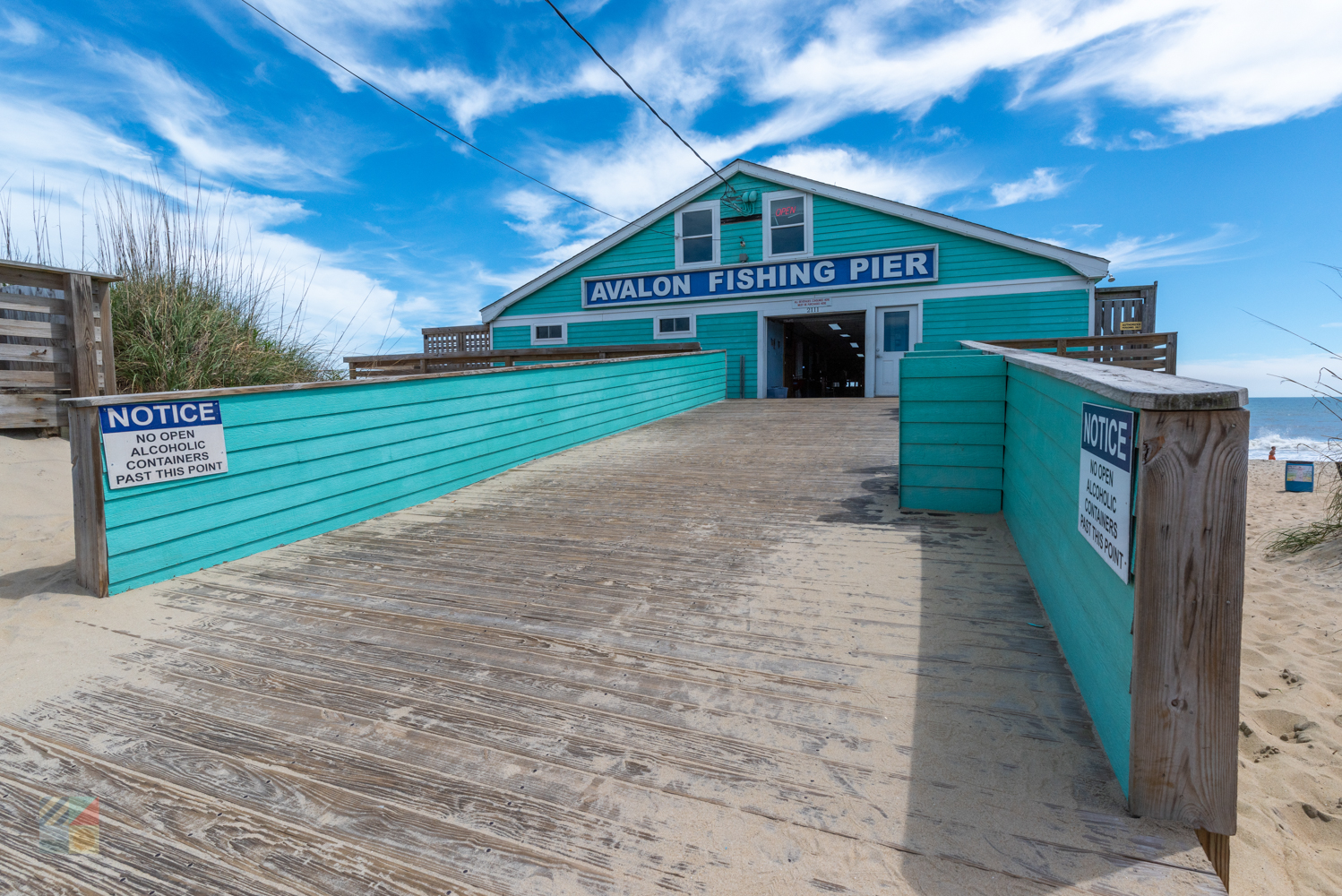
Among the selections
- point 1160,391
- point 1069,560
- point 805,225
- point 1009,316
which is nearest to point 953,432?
point 1069,560

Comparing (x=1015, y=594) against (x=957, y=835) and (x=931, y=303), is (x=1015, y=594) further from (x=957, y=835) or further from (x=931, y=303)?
(x=931, y=303)

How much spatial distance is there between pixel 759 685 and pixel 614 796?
77cm

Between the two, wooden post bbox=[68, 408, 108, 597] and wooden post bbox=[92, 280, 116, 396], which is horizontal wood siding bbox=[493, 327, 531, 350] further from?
wooden post bbox=[68, 408, 108, 597]

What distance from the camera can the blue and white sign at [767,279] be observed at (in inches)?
524

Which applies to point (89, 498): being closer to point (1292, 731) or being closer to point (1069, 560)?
point (1069, 560)

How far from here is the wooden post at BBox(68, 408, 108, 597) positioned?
3455mm

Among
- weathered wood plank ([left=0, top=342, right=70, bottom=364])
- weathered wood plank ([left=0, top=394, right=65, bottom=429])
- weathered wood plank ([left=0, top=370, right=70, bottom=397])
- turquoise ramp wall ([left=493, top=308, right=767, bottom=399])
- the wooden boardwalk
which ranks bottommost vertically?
the wooden boardwalk

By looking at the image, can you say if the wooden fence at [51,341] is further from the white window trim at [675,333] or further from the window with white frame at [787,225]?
the window with white frame at [787,225]

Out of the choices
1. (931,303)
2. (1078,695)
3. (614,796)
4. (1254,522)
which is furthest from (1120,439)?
(931,303)

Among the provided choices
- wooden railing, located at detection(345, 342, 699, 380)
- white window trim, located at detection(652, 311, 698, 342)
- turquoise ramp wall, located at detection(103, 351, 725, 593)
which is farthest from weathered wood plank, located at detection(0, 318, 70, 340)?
white window trim, located at detection(652, 311, 698, 342)

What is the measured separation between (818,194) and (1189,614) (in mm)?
Result: 13747

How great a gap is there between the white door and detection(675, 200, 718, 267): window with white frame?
409cm

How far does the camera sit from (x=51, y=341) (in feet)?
18.9

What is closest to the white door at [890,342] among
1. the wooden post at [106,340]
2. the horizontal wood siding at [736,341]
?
the horizontal wood siding at [736,341]
